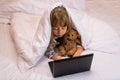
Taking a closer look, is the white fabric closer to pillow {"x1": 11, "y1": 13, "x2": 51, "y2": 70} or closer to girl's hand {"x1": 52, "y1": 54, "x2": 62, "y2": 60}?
pillow {"x1": 11, "y1": 13, "x2": 51, "y2": 70}

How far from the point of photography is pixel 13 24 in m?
1.25

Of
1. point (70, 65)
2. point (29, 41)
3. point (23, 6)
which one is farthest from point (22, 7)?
point (70, 65)

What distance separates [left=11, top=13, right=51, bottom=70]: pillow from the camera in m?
0.99

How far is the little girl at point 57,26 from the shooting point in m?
0.96

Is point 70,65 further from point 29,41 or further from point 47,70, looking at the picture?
point 29,41

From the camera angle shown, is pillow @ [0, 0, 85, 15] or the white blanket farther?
pillow @ [0, 0, 85, 15]

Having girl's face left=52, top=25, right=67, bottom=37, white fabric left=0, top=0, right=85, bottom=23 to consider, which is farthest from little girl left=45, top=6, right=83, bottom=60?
white fabric left=0, top=0, right=85, bottom=23

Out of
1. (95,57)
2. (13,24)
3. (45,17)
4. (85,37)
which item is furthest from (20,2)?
(95,57)

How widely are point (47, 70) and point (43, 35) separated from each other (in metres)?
0.19

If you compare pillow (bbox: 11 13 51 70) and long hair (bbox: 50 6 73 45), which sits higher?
long hair (bbox: 50 6 73 45)

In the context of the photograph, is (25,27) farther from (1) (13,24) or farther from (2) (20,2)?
(2) (20,2)

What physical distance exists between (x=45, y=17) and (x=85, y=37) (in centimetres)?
27

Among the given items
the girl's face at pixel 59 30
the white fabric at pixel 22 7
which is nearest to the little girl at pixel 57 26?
the girl's face at pixel 59 30

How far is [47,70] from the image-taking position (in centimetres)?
100
